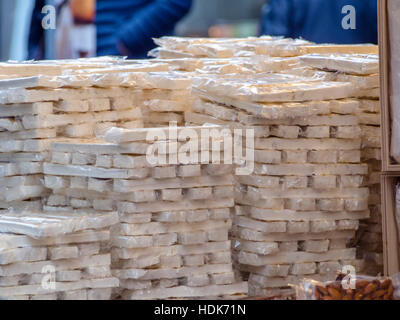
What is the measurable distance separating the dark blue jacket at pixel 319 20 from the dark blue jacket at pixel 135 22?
978mm

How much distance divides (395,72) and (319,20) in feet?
13.6

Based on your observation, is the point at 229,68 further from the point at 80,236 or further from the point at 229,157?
the point at 80,236

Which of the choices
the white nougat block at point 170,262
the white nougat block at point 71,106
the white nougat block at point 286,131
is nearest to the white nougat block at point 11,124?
the white nougat block at point 71,106

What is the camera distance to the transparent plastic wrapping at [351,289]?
4.14 m

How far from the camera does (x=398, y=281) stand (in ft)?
14.1

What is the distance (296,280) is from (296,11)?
455cm

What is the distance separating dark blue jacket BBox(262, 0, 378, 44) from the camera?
828 cm

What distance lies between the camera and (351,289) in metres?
4.18

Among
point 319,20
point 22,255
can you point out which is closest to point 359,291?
point 22,255

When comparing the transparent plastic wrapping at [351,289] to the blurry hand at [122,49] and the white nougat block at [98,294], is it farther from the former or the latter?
the blurry hand at [122,49]

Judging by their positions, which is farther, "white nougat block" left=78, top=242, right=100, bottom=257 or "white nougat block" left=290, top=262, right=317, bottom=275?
"white nougat block" left=290, top=262, right=317, bottom=275

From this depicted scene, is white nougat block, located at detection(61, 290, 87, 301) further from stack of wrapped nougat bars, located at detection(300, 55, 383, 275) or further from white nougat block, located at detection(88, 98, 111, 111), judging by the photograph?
stack of wrapped nougat bars, located at detection(300, 55, 383, 275)

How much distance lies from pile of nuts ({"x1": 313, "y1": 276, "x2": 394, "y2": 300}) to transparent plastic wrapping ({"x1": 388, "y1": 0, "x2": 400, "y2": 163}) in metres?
0.75

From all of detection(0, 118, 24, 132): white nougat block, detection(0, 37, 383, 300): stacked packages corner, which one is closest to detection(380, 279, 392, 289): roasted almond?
detection(0, 37, 383, 300): stacked packages corner
